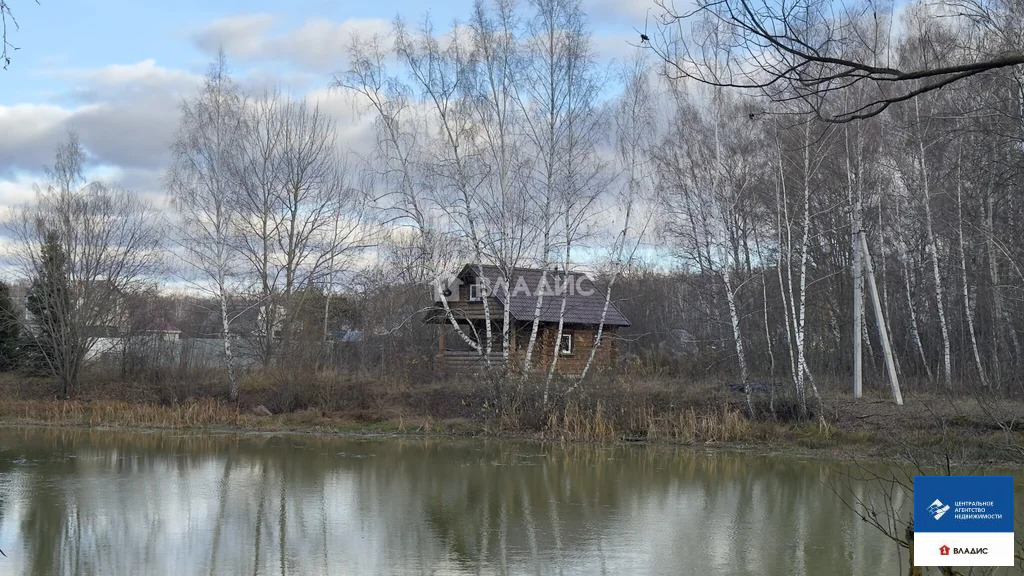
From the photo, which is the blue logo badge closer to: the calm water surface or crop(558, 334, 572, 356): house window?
the calm water surface

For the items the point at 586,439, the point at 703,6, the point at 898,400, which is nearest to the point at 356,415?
the point at 586,439

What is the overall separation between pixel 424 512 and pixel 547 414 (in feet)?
29.3

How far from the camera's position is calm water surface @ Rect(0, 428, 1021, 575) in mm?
9203

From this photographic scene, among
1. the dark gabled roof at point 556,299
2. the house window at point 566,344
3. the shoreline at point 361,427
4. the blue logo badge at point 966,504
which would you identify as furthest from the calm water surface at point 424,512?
the house window at point 566,344

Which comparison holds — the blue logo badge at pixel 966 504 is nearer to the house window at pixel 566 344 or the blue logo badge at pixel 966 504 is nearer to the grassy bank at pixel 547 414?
the grassy bank at pixel 547 414

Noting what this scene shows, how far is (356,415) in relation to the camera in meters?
23.2

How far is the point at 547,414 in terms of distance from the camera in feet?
67.7

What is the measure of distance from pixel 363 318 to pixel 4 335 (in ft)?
40.8

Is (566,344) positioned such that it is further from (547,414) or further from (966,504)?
→ (966,504)

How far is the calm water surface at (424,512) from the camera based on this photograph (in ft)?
30.2

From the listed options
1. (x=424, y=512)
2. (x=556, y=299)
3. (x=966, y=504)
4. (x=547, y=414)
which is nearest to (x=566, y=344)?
(x=556, y=299)

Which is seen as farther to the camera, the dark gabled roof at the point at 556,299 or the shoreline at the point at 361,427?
the dark gabled roof at the point at 556,299

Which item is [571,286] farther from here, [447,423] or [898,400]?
[898,400]

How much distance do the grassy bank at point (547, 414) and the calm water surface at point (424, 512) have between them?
1409 millimetres
